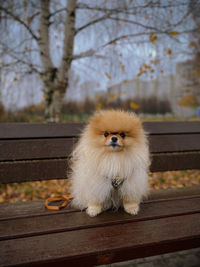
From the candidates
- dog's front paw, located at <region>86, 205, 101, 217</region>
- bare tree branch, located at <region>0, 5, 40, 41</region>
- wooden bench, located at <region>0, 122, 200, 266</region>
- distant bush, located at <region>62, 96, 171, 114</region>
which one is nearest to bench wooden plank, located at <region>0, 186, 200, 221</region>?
wooden bench, located at <region>0, 122, 200, 266</region>

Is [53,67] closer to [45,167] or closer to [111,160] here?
[45,167]

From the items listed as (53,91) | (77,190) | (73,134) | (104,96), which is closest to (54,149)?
(73,134)

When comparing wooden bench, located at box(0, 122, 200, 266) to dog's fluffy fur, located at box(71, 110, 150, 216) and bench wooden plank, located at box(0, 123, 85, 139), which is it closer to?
bench wooden plank, located at box(0, 123, 85, 139)

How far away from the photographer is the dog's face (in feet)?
3.83

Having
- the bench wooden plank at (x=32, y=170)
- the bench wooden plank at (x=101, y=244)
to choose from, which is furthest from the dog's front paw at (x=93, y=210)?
the bench wooden plank at (x=32, y=170)

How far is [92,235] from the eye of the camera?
112 cm

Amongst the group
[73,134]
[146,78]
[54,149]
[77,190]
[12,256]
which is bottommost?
[12,256]

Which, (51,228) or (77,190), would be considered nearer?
(51,228)

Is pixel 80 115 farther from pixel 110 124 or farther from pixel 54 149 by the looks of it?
pixel 110 124

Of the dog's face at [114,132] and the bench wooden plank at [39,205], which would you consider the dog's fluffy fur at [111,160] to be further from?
the bench wooden plank at [39,205]

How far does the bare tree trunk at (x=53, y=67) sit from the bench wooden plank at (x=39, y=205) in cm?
171

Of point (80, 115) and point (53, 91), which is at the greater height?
point (53, 91)

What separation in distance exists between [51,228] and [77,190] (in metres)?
0.31

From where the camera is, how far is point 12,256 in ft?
3.12
